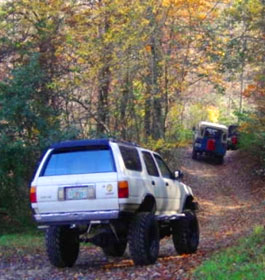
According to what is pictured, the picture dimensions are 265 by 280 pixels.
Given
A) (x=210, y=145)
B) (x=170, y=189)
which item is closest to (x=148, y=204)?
(x=170, y=189)

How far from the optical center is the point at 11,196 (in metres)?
18.8

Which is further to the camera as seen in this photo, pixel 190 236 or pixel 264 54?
pixel 264 54

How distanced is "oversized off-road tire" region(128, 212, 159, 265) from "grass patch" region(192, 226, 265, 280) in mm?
1109

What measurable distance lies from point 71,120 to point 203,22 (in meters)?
5.56

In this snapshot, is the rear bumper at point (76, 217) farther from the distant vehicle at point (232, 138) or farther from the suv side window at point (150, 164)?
the distant vehicle at point (232, 138)

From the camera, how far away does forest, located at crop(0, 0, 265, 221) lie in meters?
20.4

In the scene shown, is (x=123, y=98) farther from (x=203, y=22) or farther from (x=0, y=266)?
(x=0, y=266)

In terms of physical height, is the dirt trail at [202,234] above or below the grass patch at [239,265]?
below

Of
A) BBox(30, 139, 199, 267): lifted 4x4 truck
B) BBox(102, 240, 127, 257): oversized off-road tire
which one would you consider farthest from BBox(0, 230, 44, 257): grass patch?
BBox(30, 139, 199, 267): lifted 4x4 truck

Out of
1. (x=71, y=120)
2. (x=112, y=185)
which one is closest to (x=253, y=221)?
(x=71, y=120)

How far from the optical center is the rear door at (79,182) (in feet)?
34.4

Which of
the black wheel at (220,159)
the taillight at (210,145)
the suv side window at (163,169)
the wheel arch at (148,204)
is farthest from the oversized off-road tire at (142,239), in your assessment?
the black wheel at (220,159)

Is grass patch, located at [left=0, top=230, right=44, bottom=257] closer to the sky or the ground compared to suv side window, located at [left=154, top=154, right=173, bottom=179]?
closer to the ground

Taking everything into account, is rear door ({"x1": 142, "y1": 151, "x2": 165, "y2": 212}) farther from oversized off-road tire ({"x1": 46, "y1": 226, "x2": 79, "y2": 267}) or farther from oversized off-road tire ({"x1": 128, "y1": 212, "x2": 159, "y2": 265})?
oversized off-road tire ({"x1": 46, "y1": 226, "x2": 79, "y2": 267})
